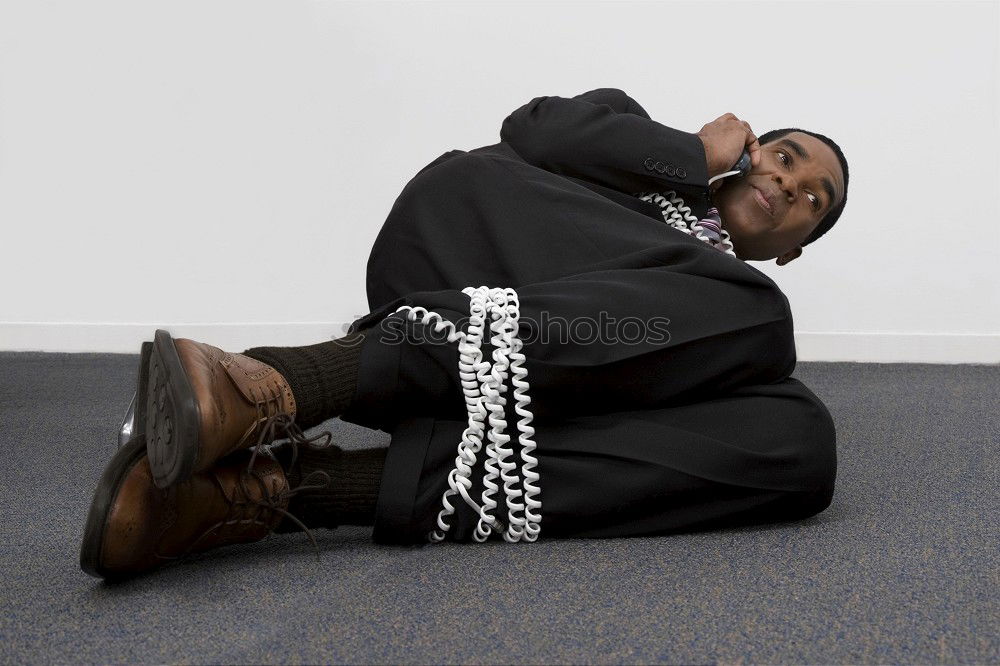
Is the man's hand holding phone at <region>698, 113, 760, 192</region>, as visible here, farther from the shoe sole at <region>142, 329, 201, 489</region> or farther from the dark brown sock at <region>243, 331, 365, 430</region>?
the shoe sole at <region>142, 329, 201, 489</region>

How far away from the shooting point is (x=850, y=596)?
72 centimetres

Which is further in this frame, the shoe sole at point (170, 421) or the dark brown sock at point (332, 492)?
the dark brown sock at point (332, 492)

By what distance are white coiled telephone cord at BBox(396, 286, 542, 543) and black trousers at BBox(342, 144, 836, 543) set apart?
1cm

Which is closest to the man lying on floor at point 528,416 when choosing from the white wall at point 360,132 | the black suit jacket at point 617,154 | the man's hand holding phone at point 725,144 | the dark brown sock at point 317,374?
the dark brown sock at point 317,374

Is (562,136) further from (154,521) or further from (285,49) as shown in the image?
(285,49)

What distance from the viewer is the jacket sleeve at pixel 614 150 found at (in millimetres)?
1101

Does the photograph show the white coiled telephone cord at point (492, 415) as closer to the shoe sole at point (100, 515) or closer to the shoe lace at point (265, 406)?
the shoe lace at point (265, 406)

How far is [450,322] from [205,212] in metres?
1.79

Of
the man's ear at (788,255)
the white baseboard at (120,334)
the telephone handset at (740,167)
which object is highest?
the telephone handset at (740,167)

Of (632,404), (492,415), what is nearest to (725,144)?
(632,404)

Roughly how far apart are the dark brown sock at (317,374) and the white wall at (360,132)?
1.59 m

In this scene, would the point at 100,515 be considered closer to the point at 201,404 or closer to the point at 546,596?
the point at 201,404

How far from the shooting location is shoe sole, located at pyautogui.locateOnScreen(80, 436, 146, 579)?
69 cm

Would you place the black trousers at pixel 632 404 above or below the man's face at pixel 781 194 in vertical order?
below
